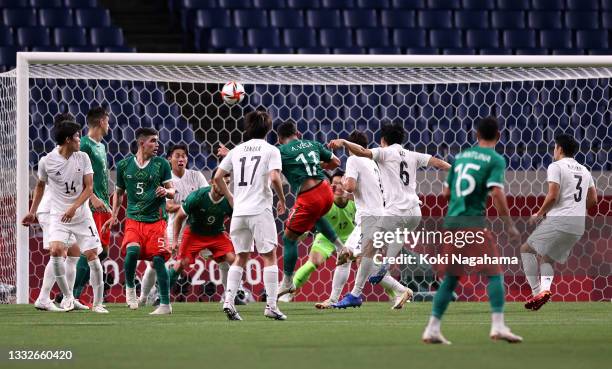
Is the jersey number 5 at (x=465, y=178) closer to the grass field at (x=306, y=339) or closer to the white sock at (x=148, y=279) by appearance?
the grass field at (x=306, y=339)

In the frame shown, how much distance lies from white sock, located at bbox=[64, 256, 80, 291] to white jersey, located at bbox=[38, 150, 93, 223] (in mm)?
593

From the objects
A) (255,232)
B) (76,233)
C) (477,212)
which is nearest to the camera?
(477,212)

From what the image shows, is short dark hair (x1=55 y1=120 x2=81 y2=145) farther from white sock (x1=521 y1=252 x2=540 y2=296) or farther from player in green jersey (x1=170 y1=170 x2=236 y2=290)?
white sock (x1=521 y1=252 x2=540 y2=296)

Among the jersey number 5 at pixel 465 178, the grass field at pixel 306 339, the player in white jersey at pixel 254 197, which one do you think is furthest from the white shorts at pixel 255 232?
the jersey number 5 at pixel 465 178

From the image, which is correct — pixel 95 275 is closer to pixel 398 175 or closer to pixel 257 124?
pixel 257 124

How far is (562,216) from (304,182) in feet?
8.32

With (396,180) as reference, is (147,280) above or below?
below

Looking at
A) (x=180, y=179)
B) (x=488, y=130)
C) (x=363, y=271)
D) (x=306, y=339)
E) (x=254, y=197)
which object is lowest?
(x=306, y=339)

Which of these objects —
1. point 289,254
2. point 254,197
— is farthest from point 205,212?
point 254,197

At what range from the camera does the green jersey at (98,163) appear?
10.9 meters

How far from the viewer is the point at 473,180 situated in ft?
23.3

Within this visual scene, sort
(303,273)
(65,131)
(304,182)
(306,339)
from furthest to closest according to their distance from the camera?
(303,273) → (304,182) → (65,131) → (306,339)

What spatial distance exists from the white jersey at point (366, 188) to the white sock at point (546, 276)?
1.67m

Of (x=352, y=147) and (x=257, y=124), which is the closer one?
(x=257, y=124)
